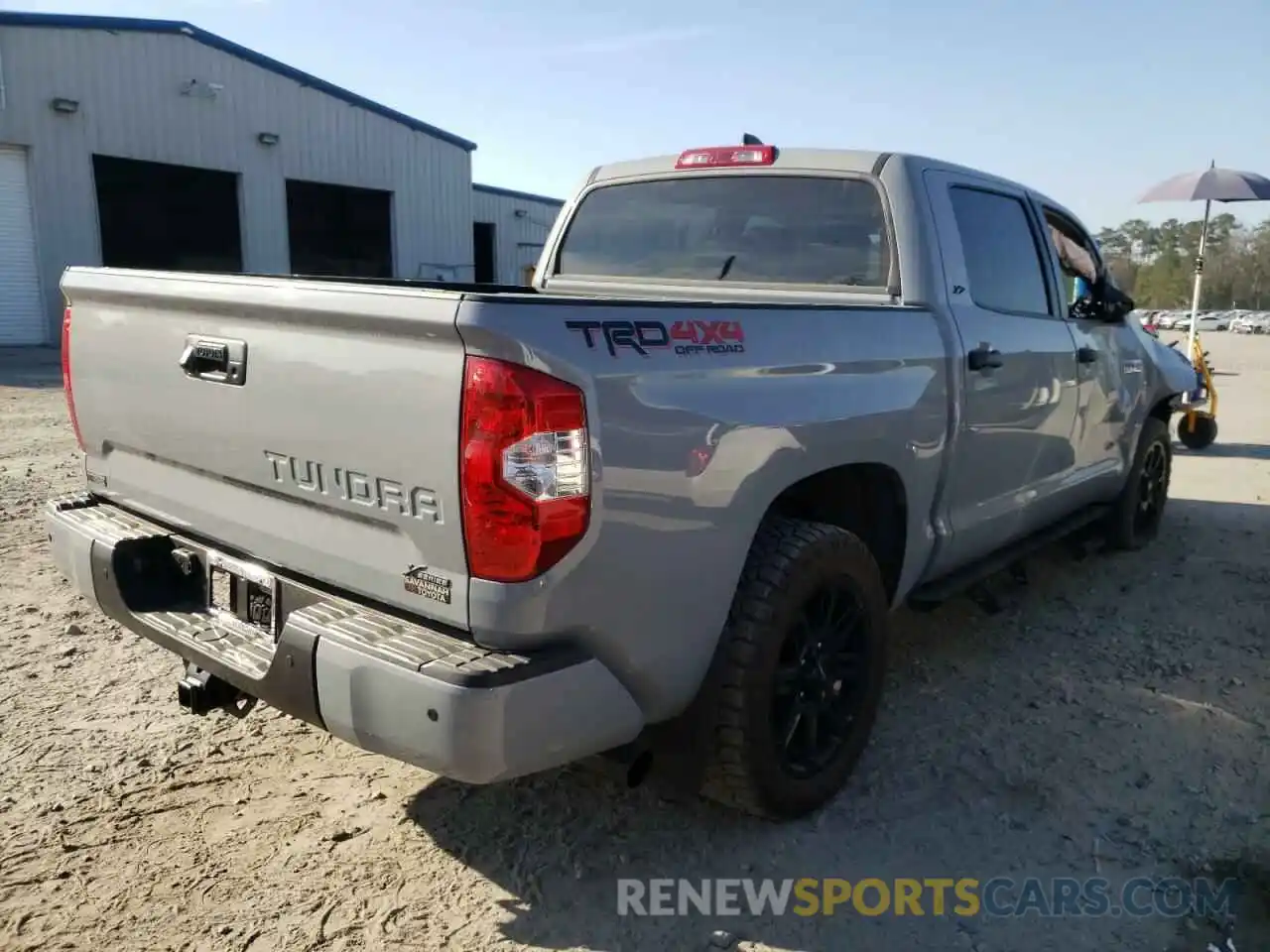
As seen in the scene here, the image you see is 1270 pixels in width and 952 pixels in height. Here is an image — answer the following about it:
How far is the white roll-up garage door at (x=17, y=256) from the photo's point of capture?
17031mm

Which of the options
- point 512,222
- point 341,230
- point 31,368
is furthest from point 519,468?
point 512,222

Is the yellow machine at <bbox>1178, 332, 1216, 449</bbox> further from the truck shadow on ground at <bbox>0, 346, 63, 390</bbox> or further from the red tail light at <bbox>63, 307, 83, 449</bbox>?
the truck shadow on ground at <bbox>0, 346, 63, 390</bbox>

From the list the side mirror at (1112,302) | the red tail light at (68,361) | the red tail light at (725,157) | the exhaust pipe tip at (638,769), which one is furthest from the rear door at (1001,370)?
the red tail light at (68,361)

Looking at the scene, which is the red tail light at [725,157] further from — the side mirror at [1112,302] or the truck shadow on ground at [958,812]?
the truck shadow on ground at [958,812]

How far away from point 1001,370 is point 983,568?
2.64 feet

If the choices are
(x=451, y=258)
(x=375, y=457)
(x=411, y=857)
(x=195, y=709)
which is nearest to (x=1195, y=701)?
(x=411, y=857)

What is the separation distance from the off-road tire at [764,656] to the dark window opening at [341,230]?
22818 mm

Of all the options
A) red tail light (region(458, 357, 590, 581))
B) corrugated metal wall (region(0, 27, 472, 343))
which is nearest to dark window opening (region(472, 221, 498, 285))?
corrugated metal wall (region(0, 27, 472, 343))

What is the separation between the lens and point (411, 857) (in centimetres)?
275

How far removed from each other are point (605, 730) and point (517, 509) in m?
0.57

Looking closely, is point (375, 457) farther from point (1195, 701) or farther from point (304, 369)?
point (1195, 701)

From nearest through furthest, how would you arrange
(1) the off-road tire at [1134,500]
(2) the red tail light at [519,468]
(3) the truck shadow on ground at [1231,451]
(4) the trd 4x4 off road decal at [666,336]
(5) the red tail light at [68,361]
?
(2) the red tail light at [519,468] → (4) the trd 4x4 off road decal at [666,336] → (5) the red tail light at [68,361] → (1) the off-road tire at [1134,500] → (3) the truck shadow on ground at [1231,451]

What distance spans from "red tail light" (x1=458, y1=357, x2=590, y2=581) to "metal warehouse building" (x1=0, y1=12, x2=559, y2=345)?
1849 centimetres

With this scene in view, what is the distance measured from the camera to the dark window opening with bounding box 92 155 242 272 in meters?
20.5
